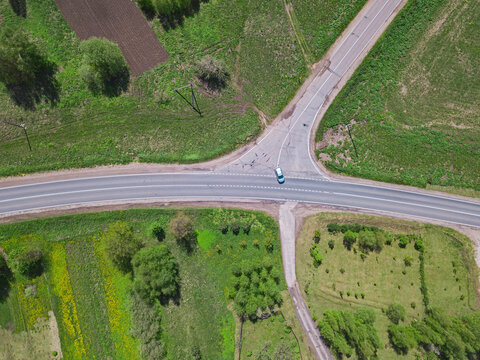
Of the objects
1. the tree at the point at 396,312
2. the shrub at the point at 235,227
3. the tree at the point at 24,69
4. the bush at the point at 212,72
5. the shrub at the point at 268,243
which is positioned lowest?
the tree at the point at 396,312

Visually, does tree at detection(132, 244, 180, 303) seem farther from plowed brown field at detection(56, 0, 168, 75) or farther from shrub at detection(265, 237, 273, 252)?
plowed brown field at detection(56, 0, 168, 75)

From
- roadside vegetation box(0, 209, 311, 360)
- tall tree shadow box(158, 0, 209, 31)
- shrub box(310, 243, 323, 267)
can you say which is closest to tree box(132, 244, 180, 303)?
roadside vegetation box(0, 209, 311, 360)

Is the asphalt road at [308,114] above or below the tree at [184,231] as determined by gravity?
above

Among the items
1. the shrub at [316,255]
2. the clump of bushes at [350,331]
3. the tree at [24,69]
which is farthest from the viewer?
the shrub at [316,255]

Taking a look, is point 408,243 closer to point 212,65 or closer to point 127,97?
point 212,65

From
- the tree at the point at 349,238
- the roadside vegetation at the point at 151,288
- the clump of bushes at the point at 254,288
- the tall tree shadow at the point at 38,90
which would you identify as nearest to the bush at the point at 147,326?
the roadside vegetation at the point at 151,288

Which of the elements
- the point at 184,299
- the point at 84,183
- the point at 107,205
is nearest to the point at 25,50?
the point at 84,183

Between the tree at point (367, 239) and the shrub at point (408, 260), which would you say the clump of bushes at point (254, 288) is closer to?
the tree at point (367, 239)

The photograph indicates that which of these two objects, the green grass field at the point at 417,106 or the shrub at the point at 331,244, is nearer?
the shrub at the point at 331,244
